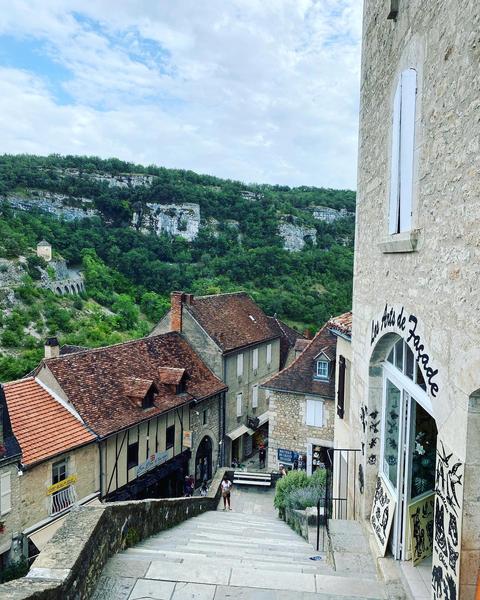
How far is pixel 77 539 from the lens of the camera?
4258 mm

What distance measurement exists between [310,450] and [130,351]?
8.59 meters

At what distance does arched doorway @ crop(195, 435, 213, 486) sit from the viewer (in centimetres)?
2073

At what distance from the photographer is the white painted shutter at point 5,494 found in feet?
39.8

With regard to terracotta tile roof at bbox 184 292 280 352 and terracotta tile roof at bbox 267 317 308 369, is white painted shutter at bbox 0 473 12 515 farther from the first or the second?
terracotta tile roof at bbox 267 317 308 369

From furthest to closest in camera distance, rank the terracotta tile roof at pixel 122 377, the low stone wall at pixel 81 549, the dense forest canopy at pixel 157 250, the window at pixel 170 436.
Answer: the dense forest canopy at pixel 157 250 → the window at pixel 170 436 → the terracotta tile roof at pixel 122 377 → the low stone wall at pixel 81 549

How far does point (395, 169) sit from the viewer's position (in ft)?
16.4

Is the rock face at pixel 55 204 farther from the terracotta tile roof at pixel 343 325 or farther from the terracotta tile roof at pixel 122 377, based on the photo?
the terracotta tile roof at pixel 343 325

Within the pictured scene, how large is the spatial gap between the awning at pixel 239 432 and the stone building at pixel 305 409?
416 cm

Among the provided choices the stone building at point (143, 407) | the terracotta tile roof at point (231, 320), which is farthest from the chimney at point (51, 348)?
the terracotta tile roof at point (231, 320)

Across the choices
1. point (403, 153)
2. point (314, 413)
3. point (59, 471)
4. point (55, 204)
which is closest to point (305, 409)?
point (314, 413)

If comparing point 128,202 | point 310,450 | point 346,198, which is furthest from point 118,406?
point 346,198

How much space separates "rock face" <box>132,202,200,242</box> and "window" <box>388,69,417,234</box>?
60086 mm

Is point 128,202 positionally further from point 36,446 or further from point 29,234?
point 36,446

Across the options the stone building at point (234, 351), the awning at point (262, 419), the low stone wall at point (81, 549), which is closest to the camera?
the low stone wall at point (81, 549)
